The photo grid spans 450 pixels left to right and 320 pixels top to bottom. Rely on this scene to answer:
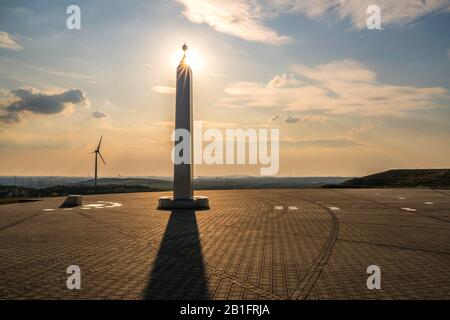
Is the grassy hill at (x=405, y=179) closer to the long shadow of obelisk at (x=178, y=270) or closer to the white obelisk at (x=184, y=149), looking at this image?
the white obelisk at (x=184, y=149)

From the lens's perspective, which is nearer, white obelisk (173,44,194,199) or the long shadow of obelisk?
the long shadow of obelisk

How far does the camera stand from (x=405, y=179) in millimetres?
69562

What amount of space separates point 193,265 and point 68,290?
3036 mm

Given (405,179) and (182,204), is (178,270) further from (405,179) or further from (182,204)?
(405,179)

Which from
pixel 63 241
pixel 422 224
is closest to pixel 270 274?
pixel 63 241

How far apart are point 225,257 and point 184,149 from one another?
13548mm

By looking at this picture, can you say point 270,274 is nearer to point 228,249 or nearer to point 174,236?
point 228,249

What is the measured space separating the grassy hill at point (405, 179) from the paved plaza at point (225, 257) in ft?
145

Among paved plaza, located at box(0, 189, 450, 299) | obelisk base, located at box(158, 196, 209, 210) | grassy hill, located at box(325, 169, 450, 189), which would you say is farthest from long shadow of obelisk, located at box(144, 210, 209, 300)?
grassy hill, located at box(325, 169, 450, 189)

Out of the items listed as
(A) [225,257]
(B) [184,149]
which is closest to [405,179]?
(B) [184,149]

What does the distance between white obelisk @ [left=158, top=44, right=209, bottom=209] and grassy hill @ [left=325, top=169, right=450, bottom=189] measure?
3839 cm

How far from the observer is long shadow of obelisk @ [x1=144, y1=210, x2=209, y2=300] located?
7.77m

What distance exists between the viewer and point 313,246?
42.0ft

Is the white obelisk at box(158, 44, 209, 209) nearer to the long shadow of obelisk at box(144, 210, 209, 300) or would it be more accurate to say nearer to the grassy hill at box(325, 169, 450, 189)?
the long shadow of obelisk at box(144, 210, 209, 300)
